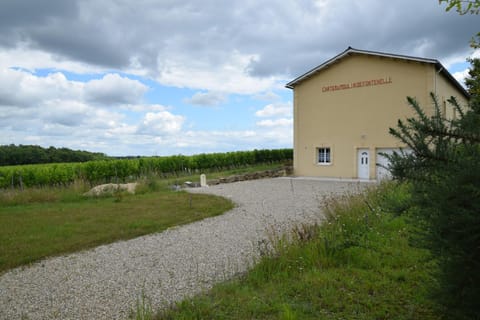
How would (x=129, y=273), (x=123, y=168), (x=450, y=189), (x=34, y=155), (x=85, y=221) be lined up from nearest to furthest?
(x=450, y=189) → (x=129, y=273) → (x=85, y=221) → (x=123, y=168) → (x=34, y=155)

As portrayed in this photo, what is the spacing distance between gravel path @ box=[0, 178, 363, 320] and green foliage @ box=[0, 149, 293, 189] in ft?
34.4

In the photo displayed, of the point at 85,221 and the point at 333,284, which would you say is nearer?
the point at 333,284

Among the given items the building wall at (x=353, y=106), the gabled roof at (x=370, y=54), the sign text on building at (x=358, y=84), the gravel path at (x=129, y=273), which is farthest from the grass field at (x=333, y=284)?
the sign text on building at (x=358, y=84)

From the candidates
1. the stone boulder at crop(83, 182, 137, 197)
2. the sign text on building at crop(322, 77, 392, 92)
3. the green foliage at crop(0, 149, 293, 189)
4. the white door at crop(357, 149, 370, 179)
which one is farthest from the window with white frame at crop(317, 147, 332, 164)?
the stone boulder at crop(83, 182, 137, 197)

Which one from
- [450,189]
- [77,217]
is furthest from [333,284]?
[77,217]

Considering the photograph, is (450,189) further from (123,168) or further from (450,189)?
(123,168)

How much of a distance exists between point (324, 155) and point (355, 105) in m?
3.75

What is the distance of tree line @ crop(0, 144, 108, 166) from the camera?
27469mm

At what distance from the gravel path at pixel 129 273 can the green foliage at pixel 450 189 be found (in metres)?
2.90

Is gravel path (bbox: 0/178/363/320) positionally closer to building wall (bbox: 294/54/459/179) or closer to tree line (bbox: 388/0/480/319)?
tree line (bbox: 388/0/480/319)

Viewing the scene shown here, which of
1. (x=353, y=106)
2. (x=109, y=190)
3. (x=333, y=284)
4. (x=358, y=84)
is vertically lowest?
(x=333, y=284)

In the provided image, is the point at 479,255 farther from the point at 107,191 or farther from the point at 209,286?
the point at 107,191

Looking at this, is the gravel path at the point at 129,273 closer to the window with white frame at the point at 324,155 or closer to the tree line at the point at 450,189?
the tree line at the point at 450,189

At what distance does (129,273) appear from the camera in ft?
17.5
